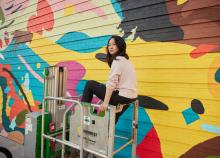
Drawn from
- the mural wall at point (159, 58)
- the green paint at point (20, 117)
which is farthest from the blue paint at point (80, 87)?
the green paint at point (20, 117)

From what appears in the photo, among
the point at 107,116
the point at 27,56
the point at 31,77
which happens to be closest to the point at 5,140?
the point at 31,77

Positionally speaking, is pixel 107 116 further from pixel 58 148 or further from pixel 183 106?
pixel 58 148

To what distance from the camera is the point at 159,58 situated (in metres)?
2.85

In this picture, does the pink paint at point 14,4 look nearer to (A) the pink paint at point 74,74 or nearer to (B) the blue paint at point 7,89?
(B) the blue paint at point 7,89

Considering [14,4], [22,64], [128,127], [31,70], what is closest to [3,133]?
[22,64]

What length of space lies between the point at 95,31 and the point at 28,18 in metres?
2.30

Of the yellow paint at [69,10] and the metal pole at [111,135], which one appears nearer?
the metal pole at [111,135]

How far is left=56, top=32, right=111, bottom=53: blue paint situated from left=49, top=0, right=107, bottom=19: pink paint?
368mm

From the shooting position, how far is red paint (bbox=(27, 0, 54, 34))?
15.2 ft

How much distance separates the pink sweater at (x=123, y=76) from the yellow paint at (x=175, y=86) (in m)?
0.46

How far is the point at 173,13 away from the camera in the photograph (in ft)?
9.04

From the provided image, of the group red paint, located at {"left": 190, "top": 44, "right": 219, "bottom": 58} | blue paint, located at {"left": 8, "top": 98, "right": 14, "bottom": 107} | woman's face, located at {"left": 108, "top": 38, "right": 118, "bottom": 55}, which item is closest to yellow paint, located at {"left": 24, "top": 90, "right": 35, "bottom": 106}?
blue paint, located at {"left": 8, "top": 98, "right": 14, "bottom": 107}

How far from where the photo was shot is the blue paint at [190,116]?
2545 mm

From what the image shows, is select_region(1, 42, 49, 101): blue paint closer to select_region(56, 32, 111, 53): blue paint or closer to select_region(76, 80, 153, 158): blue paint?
select_region(56, 32, 111, 53): blue paint
